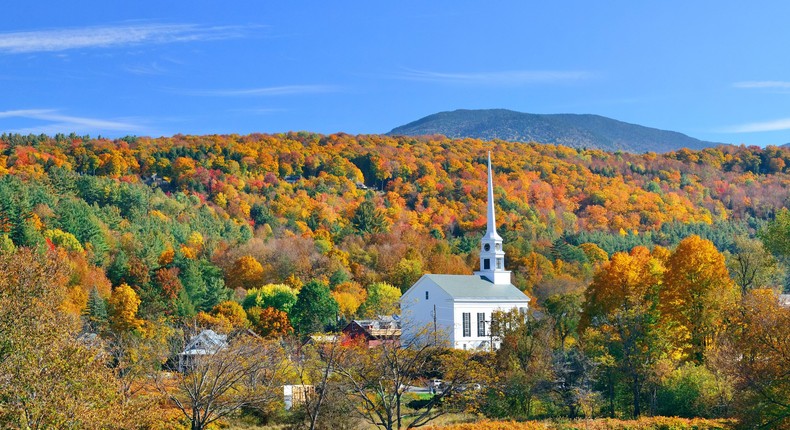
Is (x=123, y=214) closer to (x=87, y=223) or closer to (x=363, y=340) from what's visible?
(x=87, y=223)

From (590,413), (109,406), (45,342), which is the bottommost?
(590,413)

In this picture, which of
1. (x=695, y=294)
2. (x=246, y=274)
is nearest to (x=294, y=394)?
(x=695, y=294)

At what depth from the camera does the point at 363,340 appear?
54.2m

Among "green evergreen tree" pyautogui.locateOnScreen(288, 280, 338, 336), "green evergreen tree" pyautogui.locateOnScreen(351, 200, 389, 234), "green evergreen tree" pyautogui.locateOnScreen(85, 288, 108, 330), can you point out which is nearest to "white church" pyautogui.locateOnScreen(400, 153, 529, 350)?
"green evergreen tree" pyautogui.locateOnScreen(288, 280, 338, 336)

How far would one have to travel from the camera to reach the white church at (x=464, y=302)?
65.6m

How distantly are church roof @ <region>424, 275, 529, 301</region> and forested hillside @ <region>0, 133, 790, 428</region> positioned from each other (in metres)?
3.22

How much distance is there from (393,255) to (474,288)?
24.3m

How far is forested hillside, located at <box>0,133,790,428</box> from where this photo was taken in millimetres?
32312

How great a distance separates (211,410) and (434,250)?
61.3 meters

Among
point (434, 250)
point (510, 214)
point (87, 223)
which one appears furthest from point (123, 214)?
point (510, 214)

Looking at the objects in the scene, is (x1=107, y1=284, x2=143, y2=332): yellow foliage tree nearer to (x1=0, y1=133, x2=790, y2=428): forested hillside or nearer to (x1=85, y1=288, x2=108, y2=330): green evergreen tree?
(x1=0, y1=133, x2=790, y2=428): forested hillside

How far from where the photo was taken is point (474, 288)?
67.8 meters

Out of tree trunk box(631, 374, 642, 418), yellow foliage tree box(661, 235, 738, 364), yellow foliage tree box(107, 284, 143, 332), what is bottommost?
tree trunk box(631, 374, 642, 418)

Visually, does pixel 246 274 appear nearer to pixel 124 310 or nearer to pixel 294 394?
pixel 124 310
